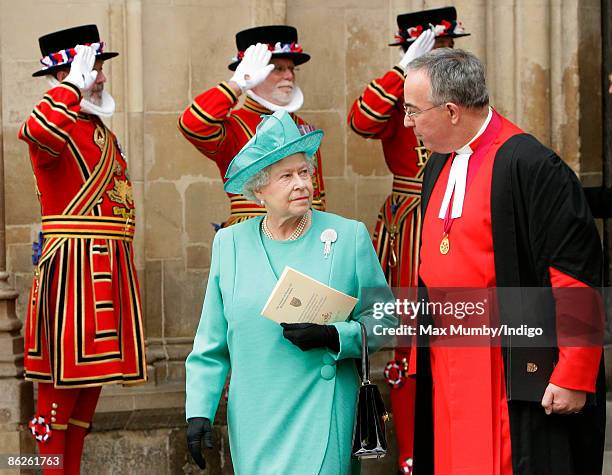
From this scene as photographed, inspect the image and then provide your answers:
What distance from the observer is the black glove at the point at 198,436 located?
376cm

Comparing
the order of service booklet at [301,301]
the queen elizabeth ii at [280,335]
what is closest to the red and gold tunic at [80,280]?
the queen elizabeth ii at [280,335]

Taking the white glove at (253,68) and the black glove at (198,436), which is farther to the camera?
the white glove at (253,68)

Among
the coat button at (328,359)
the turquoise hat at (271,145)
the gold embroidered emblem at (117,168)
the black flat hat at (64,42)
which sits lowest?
the coat button at (328,359)

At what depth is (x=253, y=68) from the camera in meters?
5.76

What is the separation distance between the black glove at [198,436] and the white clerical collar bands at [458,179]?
0.95 meters

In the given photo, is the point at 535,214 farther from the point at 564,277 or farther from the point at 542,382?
the point at 542,382

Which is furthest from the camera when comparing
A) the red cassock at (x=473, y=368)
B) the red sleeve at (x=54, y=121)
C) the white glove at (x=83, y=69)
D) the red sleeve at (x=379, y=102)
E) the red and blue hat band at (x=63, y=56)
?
the red sleeve at (x=379, y=102)

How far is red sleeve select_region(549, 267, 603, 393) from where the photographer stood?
3461 millimetres

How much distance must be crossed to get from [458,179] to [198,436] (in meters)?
1.10

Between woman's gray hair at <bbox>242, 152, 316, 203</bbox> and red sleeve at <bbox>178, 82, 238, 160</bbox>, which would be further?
red sleeve at <bbox>178, 82, 238, 160</bbox>

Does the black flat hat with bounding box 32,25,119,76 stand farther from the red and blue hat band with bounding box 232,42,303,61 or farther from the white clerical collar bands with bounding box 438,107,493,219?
the white clerical collar bands with bounding box 438,107,493,219

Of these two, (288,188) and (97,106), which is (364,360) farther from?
(97,106)

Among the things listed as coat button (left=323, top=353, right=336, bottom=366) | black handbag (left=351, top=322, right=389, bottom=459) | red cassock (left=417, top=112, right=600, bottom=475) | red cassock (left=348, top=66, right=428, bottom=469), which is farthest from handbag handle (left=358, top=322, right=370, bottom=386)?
red cassock (left=348, top=66, right=428, bottom=469)

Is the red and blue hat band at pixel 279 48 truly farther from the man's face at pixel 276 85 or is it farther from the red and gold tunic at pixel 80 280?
the red and gold tunic at pixel 80 280
